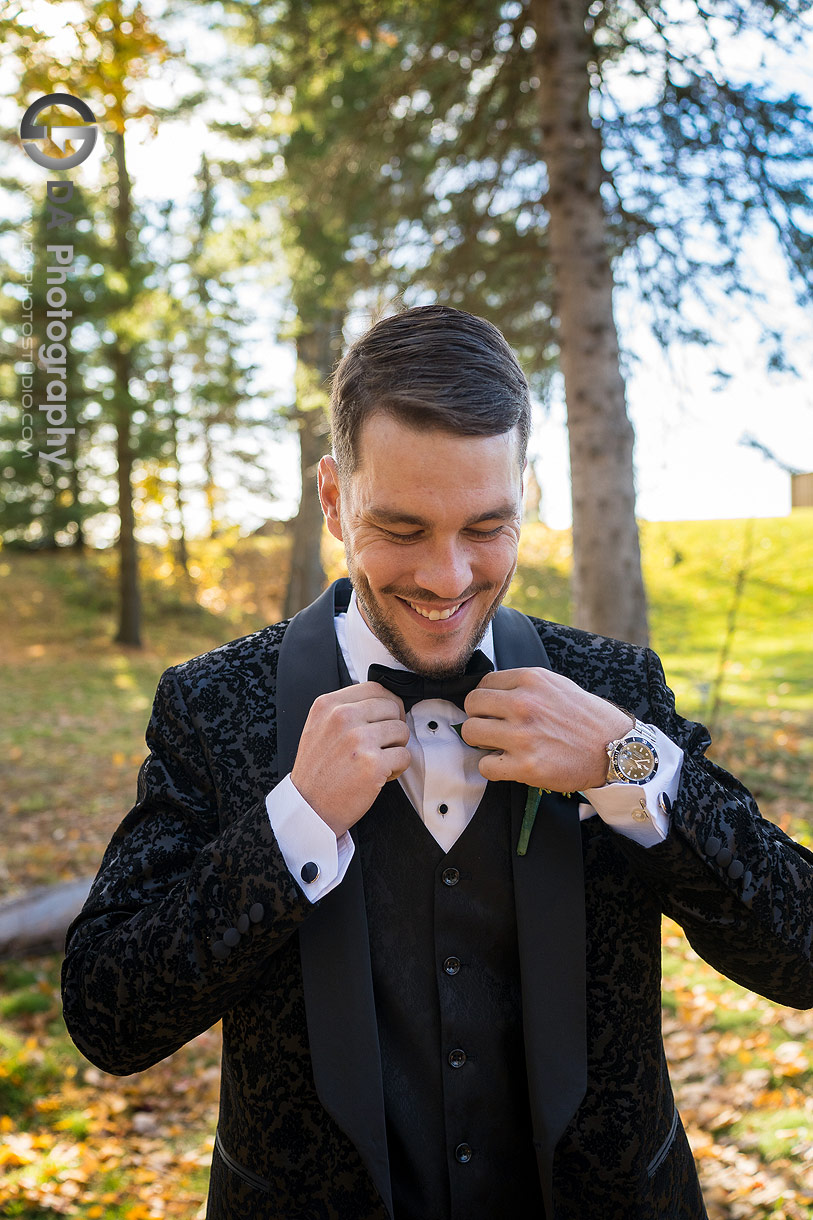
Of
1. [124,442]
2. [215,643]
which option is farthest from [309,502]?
[215,643]

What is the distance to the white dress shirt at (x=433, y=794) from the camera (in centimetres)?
162

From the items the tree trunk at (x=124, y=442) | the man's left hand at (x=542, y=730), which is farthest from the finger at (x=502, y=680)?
the tree trunk at (x=124, y=442)

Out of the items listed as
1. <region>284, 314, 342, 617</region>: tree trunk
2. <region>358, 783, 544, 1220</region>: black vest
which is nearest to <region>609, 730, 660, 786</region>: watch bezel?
<region>358, 783, 544, 1220</region>: black vest

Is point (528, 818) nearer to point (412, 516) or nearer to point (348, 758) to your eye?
point (348, 758)

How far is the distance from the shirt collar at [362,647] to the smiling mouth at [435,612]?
0.17 meters

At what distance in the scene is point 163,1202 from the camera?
3750mm

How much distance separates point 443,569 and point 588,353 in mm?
5009

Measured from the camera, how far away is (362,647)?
2.04m

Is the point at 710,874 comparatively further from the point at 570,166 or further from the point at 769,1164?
the point at 570,166

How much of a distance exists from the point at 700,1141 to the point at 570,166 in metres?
5.81

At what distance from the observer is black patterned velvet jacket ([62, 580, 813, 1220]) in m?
1.63

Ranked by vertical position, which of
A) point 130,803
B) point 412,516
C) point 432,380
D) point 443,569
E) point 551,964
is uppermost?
point 432,380

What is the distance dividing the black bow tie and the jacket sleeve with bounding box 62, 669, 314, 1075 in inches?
13.8

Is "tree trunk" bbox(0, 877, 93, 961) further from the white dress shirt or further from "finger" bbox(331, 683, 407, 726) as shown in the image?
"finger" bbox(331, 683, 407, 726)
